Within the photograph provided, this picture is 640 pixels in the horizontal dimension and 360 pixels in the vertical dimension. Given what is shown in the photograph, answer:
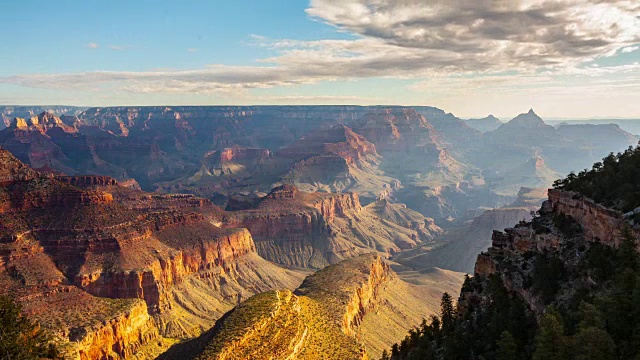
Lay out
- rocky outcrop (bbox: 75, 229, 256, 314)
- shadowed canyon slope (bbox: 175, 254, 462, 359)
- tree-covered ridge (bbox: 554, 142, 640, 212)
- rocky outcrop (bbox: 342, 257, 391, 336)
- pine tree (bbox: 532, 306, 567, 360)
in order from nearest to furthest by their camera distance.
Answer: pine tree (bbox: 532, 306, 567, 360)
tree-covered ridge (bbox: 554, 142, 640, 212)
shadowed canyon slope (bbox: 175, 254, 462, 359)
rocky outcrop (bbox: 342, 257, 391, 336)
rocky outcrop (bbox: 75, 229, 256, 314)

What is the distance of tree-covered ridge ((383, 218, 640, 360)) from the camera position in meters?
30.9

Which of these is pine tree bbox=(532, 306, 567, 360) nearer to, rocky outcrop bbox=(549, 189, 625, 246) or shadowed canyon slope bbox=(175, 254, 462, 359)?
rocky outcrop bbox=(549, 189, 625, 246)

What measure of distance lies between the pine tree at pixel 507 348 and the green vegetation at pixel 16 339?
1593 inches

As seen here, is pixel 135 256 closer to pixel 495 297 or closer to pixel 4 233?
pixel 4 233

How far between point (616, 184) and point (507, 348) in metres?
22.1

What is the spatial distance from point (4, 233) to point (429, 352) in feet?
325

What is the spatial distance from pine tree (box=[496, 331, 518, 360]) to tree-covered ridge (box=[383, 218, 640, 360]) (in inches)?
0.8

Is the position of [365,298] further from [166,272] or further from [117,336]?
[117,336]

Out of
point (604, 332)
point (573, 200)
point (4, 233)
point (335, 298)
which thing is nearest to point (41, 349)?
point (604, 332)

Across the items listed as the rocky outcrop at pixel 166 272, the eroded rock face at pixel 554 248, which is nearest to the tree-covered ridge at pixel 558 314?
the eroded rock face at pixel 554 248

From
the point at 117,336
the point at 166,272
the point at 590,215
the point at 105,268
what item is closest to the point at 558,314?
the point at 590,215

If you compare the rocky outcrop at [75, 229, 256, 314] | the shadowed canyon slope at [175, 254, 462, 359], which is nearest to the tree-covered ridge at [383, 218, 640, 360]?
the shadowed canyon slope at [175, 254, 462, 359]

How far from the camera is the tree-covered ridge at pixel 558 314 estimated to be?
30859mm

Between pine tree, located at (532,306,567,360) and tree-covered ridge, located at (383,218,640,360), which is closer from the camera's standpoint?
tree-covered ridge, located at (383,218,640,360)
